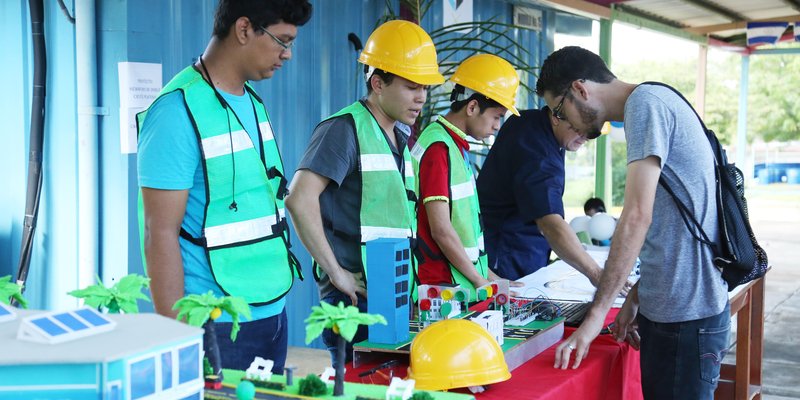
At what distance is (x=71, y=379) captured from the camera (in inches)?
39.8

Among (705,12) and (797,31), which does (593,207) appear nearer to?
(705,12)

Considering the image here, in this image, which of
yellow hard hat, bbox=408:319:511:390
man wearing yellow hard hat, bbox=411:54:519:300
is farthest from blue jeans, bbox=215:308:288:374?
man wearing yellow hard hat, bbox=411:54:519:300

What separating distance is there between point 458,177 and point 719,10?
10.1m

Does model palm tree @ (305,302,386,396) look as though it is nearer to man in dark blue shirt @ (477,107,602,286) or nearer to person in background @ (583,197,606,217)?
man in dark blue shirt @ (477,107,602,286)

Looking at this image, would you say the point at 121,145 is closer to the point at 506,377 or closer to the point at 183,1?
the point at 183,1

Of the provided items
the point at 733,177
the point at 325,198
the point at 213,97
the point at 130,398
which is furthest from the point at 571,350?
the point at 130,398

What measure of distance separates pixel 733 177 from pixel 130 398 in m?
1.80

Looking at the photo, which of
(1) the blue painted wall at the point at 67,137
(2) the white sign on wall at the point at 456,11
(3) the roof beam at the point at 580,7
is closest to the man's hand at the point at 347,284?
(1) the blue painted wall at the point at 67,137

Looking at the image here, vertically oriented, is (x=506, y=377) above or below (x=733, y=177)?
below

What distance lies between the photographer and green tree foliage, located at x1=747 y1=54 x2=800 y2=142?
26203 millimetres

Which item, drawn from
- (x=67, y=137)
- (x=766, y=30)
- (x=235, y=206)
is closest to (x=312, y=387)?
(x=235, y=206)

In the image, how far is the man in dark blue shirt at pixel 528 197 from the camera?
327 centimetres

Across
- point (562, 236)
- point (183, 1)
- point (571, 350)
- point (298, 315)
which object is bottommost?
point (298, 315)

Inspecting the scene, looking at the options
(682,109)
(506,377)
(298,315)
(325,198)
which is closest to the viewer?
(506,377)
